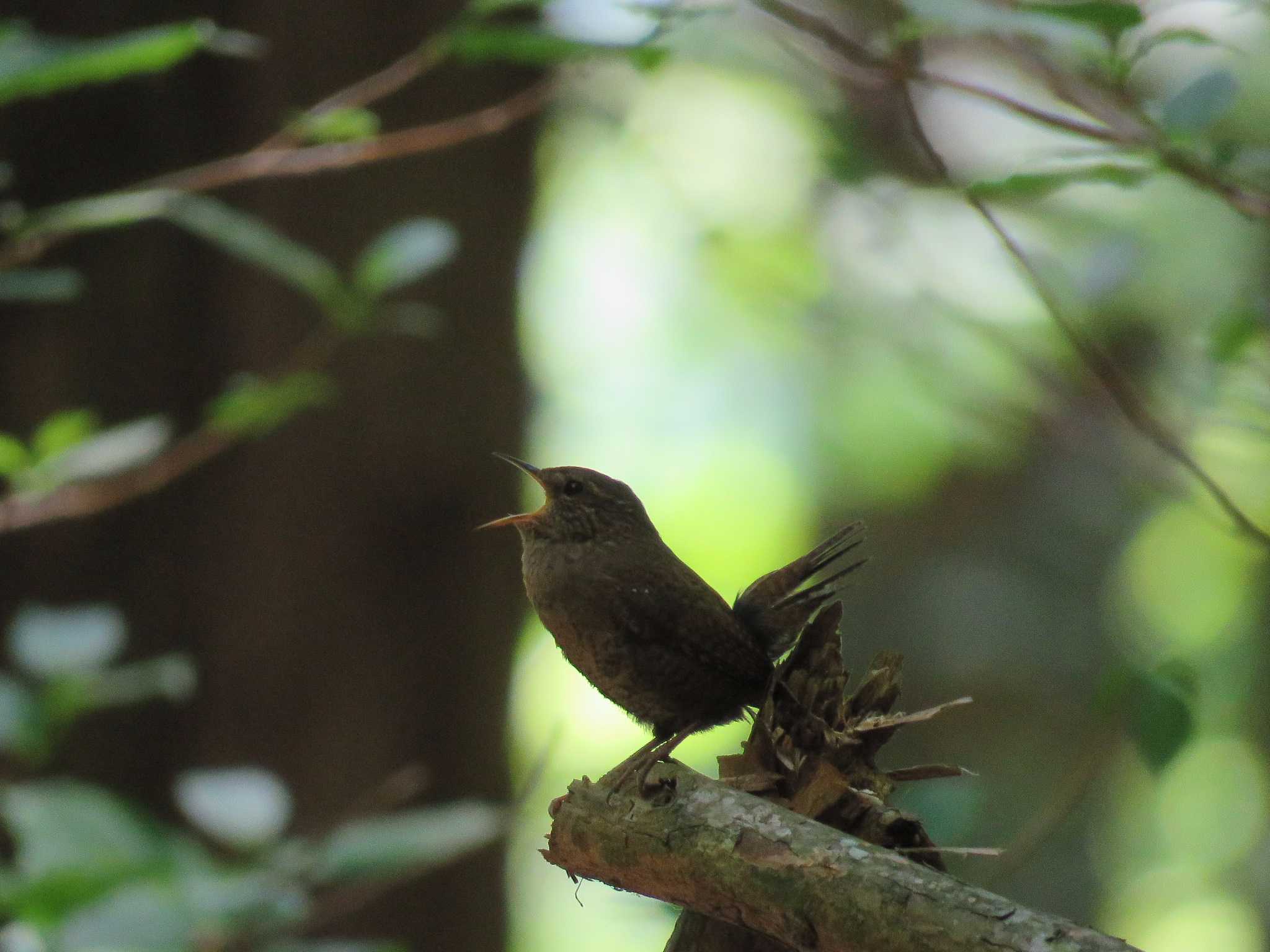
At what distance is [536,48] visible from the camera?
1.84m

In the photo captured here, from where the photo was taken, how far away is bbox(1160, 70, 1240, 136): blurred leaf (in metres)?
1.70

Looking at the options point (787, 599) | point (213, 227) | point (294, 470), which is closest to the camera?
point (213, 227)

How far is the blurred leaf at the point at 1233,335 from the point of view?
2176 mm

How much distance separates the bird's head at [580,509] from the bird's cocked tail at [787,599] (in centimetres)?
31

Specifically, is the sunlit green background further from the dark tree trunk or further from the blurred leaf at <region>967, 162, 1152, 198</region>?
the blurred leaf at <region>967, 162, 1152, 198</region>

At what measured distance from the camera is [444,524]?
12.5 feet

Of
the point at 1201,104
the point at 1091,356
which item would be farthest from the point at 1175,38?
the point at 1091,356

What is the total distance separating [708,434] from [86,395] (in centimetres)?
543

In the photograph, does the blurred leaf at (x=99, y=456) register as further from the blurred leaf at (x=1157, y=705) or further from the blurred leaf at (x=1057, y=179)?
the blurred leaf at (x=1157, y=705)

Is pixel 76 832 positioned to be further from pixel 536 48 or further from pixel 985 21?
pixel 985 21

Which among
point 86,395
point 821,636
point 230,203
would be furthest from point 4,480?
point 821,636

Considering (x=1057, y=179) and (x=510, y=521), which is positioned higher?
(x=510, y=521)

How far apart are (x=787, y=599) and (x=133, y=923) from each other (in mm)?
1276

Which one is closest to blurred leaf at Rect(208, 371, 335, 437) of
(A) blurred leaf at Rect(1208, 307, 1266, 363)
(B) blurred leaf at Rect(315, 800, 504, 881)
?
(B) blurred leaf at Rect(315, 800, 504, 881)
